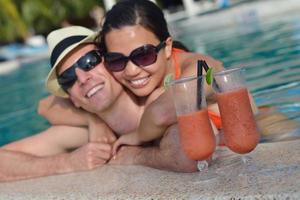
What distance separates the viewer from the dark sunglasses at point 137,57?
3.03 metres

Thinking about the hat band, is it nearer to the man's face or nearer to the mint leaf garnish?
the man's face

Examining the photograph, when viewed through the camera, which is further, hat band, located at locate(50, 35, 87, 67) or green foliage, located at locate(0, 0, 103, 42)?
green foliage, located at locate(0, 0, 103, 42)

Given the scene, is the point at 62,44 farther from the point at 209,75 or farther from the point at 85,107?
the point at 209,75

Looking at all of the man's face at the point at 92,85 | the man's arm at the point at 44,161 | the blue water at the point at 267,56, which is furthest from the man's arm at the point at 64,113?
the blue water at the point at 267,56

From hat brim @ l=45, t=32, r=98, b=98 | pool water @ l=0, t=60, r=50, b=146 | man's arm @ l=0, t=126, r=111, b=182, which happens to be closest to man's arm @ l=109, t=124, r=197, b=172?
man's arm @ l=0, t=126, r=111, b=182

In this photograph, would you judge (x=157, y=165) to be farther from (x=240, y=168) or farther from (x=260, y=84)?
(x=260, y=84)

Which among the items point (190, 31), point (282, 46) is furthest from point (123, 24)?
point (190, 31)

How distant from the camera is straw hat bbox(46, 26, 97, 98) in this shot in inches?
137

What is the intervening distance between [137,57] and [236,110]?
0.79m

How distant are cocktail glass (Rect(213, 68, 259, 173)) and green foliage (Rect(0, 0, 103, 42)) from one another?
28.4 m

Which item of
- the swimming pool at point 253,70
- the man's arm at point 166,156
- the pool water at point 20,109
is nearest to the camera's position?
the man's arm at point 166,156

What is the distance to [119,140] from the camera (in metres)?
3.54

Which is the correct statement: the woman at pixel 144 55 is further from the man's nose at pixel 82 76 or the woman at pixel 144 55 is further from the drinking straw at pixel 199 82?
the drinking straw at pixel 199 82

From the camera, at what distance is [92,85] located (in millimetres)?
3371
